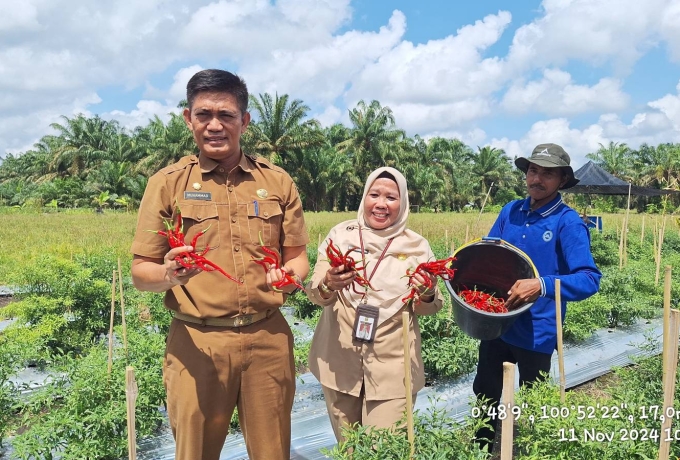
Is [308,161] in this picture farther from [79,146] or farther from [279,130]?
[79,146]

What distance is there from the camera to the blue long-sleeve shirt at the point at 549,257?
2283 millimetres

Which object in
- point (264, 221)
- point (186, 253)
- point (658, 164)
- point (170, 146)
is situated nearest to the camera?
point (186, 253)

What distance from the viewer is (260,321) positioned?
1862mm

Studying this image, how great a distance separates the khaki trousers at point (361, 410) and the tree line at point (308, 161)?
2254cm

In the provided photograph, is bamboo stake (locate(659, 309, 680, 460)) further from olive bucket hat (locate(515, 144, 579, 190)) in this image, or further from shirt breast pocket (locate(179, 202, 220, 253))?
shirt breast pocket (locate(179, 202, 220, 253))

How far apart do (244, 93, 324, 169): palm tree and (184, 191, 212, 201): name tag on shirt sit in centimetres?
2585

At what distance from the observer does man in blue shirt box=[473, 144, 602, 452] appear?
2244mm

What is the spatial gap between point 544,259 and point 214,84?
1.76 meters

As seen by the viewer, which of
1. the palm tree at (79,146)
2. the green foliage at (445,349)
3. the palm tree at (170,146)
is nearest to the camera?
the green foliage at (445,349)

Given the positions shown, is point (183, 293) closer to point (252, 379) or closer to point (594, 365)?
point (252, 379)

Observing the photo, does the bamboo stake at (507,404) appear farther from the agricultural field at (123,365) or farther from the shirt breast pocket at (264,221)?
the shirt breast pocket at (264,221)

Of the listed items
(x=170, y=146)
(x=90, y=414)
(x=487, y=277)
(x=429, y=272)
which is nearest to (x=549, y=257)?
(x=487, y=277)

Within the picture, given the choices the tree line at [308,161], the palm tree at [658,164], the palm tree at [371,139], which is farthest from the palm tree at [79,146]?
the palm tree at [658,164]

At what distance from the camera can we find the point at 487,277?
8.75ft
